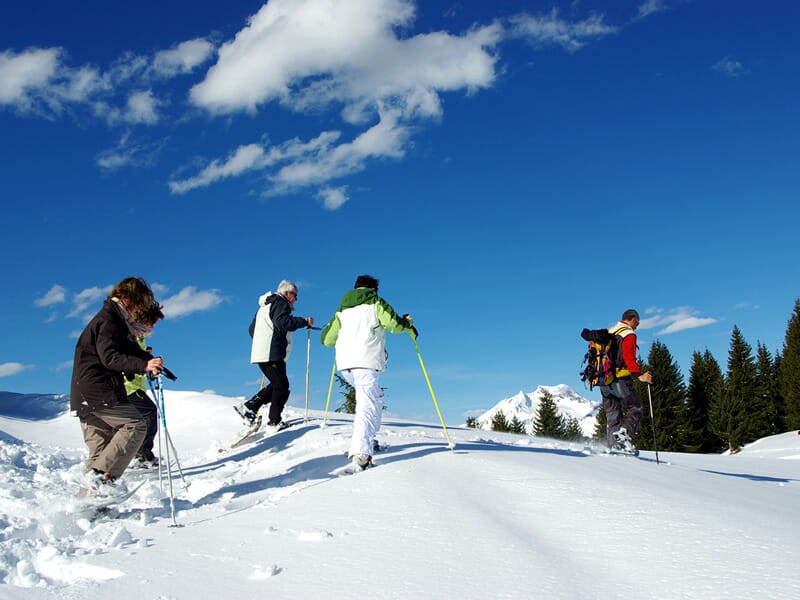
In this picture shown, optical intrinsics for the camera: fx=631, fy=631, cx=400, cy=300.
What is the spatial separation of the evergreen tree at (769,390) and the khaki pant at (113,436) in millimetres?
60192

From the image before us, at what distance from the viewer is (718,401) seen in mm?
52812

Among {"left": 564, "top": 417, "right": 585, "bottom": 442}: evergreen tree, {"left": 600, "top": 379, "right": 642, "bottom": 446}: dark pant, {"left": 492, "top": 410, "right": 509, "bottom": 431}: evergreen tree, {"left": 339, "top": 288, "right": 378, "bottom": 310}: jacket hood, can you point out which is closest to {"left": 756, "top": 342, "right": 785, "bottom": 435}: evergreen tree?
{"left": 564, "top": 417, "right": 585, "bottom": 442}: evergreen tree

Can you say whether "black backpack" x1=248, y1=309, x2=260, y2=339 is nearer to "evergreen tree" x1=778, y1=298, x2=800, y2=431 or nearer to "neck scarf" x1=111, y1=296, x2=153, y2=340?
"neck scarf" x1=111, y1=296, x2=153, y2=340

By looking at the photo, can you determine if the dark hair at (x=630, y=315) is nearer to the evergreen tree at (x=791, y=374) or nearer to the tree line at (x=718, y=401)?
the tree line at (x=718, y=401)

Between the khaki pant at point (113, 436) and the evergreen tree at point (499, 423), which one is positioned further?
the evergreen tree at point (499, 423)

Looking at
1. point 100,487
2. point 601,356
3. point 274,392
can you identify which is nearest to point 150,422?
point 274,392

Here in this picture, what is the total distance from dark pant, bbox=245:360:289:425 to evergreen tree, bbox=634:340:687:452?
45.7 metres

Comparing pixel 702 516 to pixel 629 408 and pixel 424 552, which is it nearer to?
pixel 424 552

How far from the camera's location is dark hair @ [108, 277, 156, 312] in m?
6.18

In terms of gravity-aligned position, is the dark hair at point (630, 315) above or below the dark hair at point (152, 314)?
above

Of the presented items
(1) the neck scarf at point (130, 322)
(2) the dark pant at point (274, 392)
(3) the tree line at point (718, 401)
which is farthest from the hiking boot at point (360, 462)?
(3) the tree line at point (718, 401)

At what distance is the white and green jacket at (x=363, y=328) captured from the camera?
23.0 ft

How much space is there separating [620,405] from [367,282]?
208 inches

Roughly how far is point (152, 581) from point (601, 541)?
2.64 m
